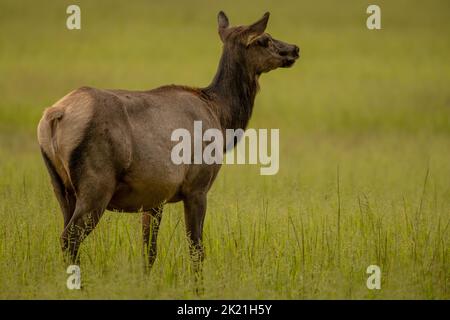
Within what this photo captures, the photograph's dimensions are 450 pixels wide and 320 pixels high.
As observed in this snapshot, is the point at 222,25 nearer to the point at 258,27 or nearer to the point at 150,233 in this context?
the point at 258,27

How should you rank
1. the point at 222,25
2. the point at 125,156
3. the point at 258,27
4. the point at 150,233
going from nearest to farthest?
Answer: the point at 125,156 < the point at 150,233 < the point at 258,27 < the point at 222,25

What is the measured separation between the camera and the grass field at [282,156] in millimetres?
8812

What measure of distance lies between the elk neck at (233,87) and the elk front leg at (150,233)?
1.42m

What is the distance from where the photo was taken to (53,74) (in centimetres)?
3098

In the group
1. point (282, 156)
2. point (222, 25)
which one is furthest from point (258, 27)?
point (282, 156)

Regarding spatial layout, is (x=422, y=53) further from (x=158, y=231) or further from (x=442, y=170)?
(x=158, y=231)

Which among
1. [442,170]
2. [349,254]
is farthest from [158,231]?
[442,170]

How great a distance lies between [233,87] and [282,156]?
419 inches

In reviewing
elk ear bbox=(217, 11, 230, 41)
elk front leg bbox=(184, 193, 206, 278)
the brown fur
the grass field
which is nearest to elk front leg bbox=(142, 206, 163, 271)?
the brown fur

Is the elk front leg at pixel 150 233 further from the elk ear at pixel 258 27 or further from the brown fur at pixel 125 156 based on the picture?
the elk ear at pixel 258 27

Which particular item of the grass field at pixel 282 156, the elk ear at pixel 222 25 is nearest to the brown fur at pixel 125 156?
the elk ear at pixel 222 25

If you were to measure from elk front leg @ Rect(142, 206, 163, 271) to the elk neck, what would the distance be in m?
1.42

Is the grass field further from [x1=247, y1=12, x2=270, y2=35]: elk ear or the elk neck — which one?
[x1=247, y1=12, x2=270, y2=35]: elk ear

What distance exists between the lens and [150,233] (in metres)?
9.51
